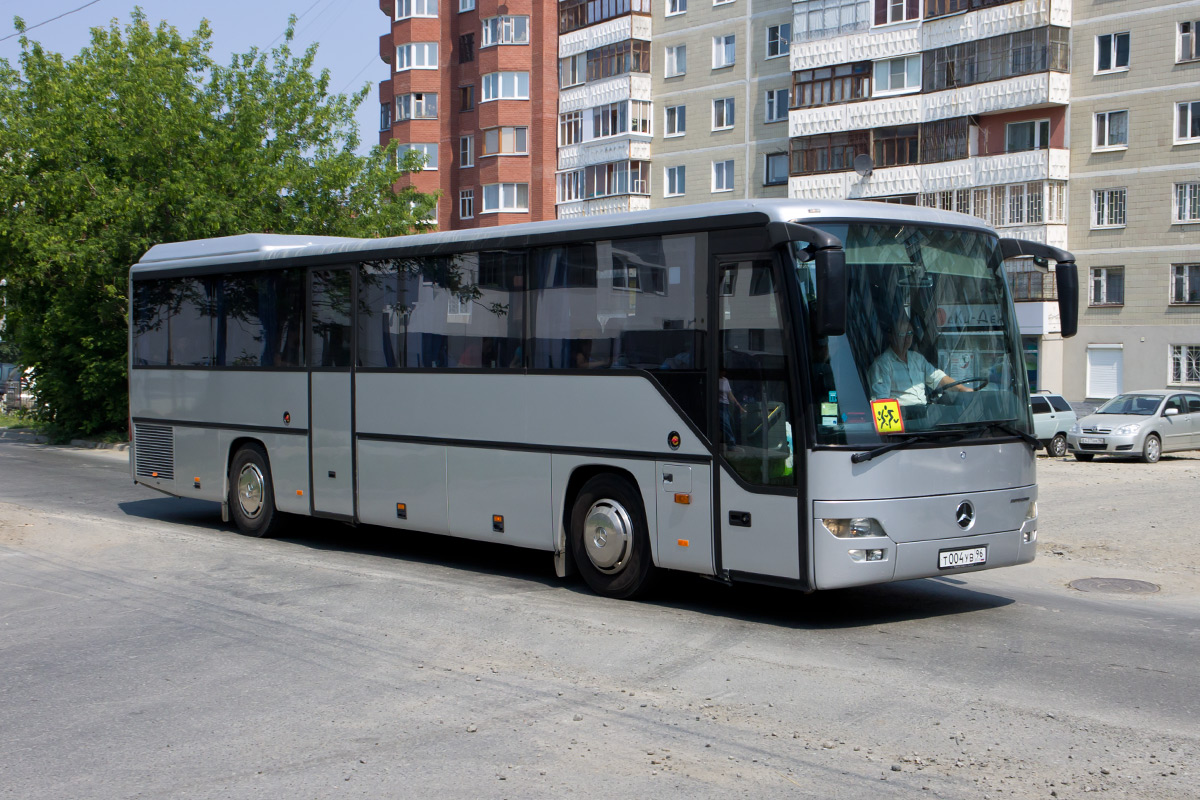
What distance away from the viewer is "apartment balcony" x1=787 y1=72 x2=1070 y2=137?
145ft

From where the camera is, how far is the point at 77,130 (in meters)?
33.3

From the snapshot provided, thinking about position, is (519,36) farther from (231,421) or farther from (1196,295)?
(231,421)

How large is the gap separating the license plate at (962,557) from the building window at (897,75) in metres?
41.5

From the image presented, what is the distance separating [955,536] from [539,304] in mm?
3908

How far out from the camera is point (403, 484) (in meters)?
12.4

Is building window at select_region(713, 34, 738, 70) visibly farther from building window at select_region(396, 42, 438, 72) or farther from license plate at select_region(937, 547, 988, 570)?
license plate at select_region(937, 547, 988, 570)

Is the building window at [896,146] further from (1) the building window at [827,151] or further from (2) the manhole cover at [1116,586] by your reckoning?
(2) the manhole cover at [1116,586]

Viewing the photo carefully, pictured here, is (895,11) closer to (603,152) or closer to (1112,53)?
(1112,53)

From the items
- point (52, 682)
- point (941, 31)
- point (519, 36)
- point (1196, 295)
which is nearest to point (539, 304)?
point (52, 682)

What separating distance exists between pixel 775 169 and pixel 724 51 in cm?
610

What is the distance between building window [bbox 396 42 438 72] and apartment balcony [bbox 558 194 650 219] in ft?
40.8

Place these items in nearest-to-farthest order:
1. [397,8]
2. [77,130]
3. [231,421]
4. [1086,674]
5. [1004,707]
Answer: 1. [1004,707]
2. [1086,674]
3. [231,421]
4. [77,130]
5. [397,8]

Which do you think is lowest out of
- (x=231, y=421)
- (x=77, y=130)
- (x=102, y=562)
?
(x=102, y=562)

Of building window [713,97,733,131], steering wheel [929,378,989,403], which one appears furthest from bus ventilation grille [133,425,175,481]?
building window [713,97,733,131]
